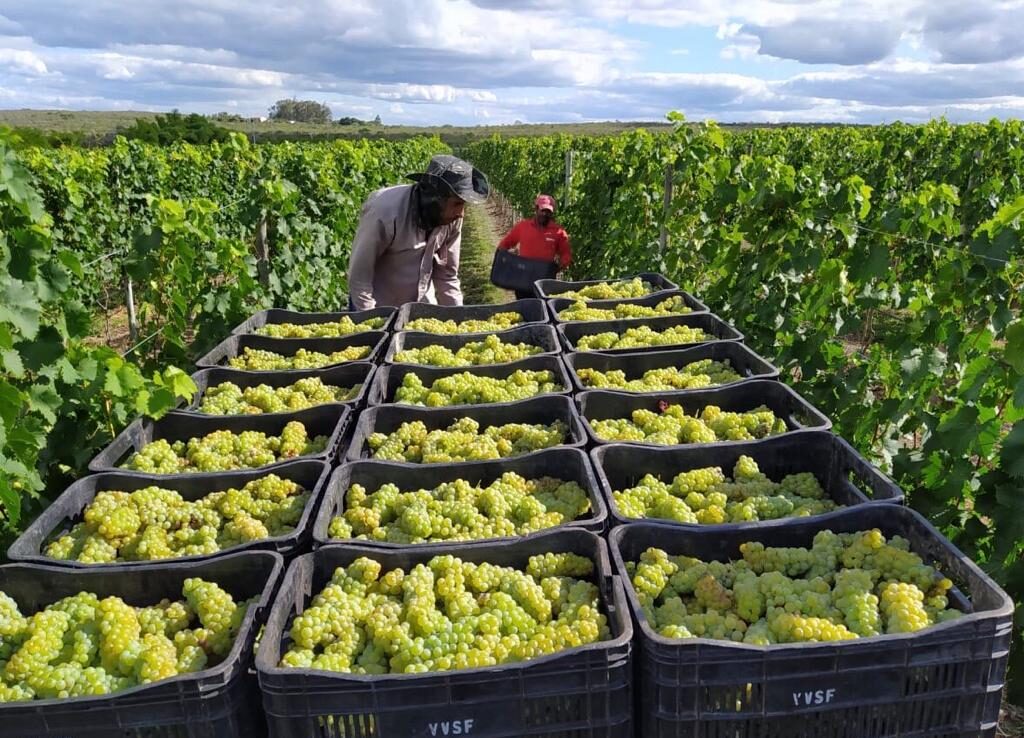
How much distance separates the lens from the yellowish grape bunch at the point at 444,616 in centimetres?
185

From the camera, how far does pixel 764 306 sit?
5.35 meters

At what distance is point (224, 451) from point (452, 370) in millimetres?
1204

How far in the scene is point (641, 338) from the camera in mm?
4336

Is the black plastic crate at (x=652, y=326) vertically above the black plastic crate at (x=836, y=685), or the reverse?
the black plastic crate at (x=652, y=326)

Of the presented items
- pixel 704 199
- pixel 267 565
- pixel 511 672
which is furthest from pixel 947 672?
pixel 704 199

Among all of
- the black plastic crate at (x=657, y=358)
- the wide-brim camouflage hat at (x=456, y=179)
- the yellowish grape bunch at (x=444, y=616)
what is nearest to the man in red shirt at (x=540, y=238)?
the wide-brim camouflage hat at (x=456, y=179)

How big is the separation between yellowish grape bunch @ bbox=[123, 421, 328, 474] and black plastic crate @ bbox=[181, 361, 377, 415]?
57 centimetres

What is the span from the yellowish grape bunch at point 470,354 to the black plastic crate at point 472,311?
64 centimetres

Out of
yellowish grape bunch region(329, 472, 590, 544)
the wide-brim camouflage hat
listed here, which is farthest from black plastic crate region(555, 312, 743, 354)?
yellowish grape bunch region(329, 472, 590, 544)

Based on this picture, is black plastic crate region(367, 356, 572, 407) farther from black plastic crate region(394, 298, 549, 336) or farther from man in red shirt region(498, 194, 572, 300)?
man in red shirt region(498, 194, 572, 300)

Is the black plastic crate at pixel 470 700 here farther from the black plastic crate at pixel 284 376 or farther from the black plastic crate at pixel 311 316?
the black plastic crate at pixel 311 316

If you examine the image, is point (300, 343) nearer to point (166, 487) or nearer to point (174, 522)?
point (166, 487)

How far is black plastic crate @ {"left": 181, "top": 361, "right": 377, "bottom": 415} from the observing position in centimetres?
383

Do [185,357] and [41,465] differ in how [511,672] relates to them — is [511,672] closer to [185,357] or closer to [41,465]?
[41,465]
